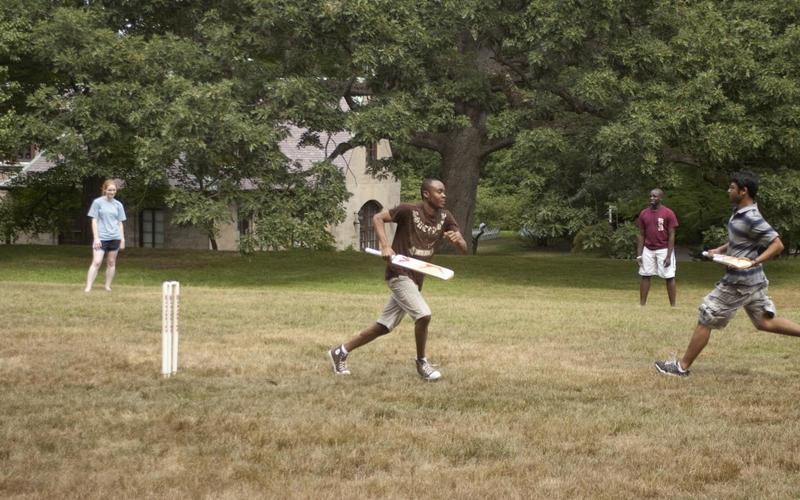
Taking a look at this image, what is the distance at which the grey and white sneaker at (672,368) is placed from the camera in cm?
1009

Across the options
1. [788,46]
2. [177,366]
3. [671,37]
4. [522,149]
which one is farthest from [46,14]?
[177,366]

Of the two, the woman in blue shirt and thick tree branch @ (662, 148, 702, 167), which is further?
thick tree branch @ (662, 148, 702, 167)

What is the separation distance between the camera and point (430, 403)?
28.2 feet

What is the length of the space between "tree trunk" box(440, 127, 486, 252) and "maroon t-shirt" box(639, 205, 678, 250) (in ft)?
41.5

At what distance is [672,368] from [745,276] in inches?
43.0

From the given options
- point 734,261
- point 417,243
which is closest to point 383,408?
point 417,243

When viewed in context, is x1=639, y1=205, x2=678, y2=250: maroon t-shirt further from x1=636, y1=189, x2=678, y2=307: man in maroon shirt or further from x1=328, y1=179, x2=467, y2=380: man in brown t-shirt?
x1=328, y1=179, x2=467, y2=380: man in brown t-shirt

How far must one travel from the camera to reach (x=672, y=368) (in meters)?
10.2

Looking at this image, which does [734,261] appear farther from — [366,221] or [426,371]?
[366,221]

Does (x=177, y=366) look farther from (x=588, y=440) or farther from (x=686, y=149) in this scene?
(x=686, y=149)

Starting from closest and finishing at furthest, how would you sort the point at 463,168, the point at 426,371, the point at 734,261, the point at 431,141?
the point at 734,261
the point at 426,371
the point at 463,168
the point at 431,141

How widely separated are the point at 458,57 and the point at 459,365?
1809cm

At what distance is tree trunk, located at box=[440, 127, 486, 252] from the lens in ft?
100

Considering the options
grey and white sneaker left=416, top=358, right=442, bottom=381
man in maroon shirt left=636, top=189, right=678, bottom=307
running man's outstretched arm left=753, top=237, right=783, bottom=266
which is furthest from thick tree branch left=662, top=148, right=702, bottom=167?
grey and white sneaker left=416, top=358, right=442, bottom=381
